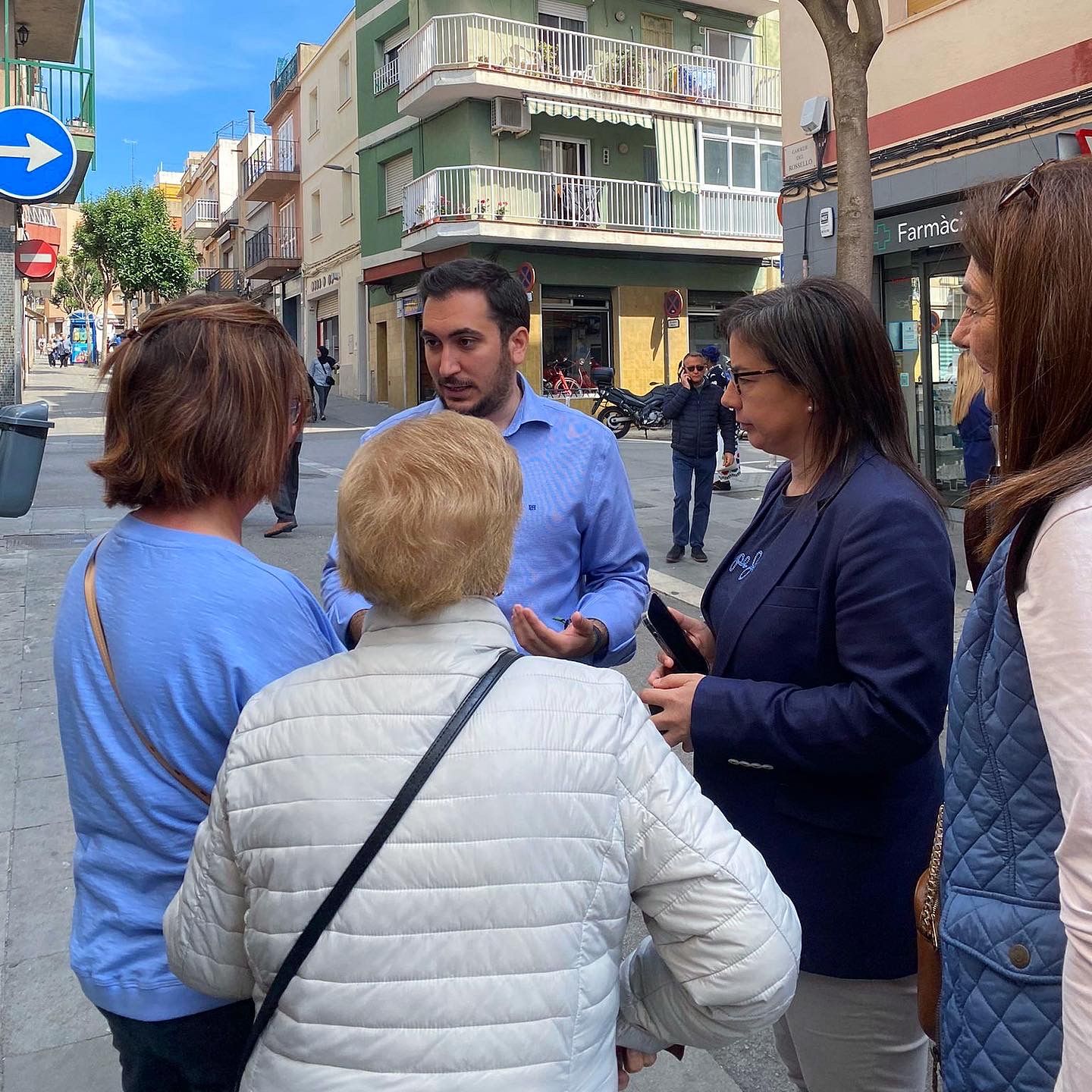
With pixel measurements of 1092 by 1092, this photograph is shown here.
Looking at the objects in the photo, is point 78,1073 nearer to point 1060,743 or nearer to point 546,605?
point 546,605

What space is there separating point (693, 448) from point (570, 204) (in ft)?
51.4

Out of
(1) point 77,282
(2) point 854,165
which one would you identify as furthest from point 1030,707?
(1) point 77,282

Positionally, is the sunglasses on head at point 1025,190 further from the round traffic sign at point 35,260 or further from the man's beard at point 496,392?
the round traffic sign at point 35,260

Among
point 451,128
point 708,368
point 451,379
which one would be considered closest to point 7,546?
point 708,368

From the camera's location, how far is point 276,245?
35375mm

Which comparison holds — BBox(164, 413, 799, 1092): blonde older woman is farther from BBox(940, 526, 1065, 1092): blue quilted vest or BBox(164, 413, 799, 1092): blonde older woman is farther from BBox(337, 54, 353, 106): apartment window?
BBox(337, 54, 353, 106): apartment window

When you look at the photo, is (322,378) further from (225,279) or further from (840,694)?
(225,279)

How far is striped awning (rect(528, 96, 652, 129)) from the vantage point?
23.2 metres

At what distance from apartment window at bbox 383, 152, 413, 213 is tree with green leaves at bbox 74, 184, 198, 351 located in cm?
1625

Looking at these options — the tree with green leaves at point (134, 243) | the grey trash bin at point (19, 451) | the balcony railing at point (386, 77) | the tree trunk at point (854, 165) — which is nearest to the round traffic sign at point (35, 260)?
the grey trash bin at point (19, 451)

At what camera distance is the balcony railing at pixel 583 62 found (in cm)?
2294

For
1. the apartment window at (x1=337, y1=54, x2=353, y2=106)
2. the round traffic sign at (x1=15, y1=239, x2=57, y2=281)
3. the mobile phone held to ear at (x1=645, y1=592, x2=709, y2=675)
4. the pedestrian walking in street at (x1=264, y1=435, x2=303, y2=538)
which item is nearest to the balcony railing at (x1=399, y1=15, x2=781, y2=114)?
the apartment window at (x1=337, y1=54, x2=353, y2=106)

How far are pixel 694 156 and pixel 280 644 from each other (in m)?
25.7

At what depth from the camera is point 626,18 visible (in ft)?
82.2
